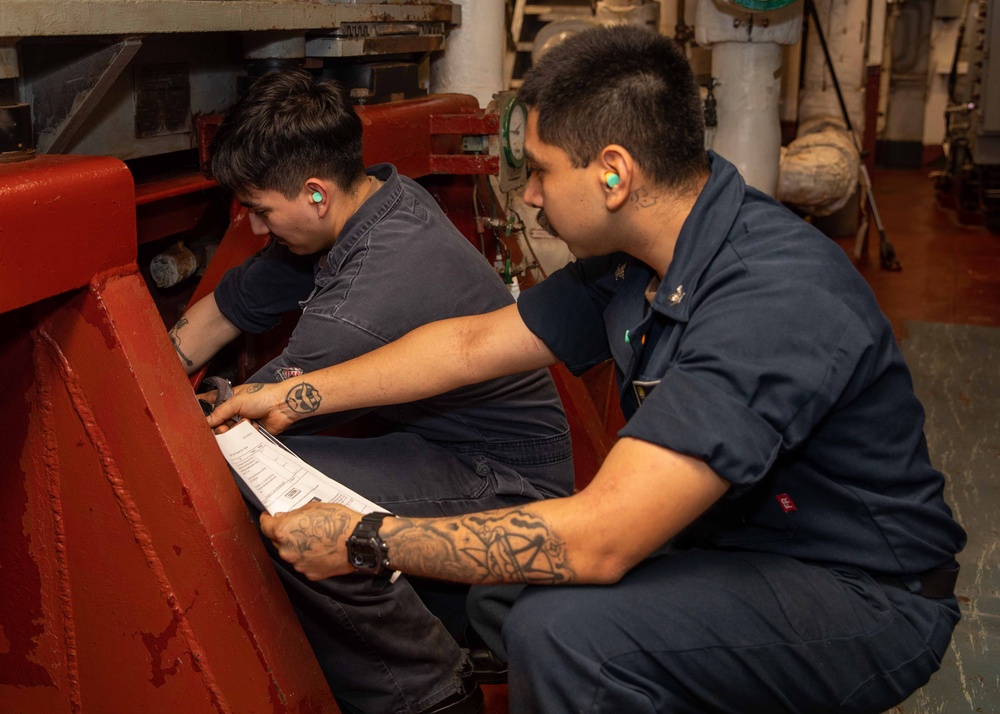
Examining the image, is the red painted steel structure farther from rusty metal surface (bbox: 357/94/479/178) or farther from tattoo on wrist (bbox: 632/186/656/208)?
rusty metal surface (bbox: 357/94/479/178)

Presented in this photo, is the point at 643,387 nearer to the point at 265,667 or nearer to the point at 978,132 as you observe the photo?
the point at 265,667

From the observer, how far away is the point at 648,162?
1726 mm

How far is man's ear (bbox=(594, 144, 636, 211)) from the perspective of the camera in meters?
1.71

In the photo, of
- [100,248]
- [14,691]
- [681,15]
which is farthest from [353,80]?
[681,15]

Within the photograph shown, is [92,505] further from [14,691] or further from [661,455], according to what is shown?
[661,455]

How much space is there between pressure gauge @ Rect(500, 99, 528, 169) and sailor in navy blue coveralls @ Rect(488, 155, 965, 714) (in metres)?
1.45

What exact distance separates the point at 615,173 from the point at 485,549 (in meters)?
0.66

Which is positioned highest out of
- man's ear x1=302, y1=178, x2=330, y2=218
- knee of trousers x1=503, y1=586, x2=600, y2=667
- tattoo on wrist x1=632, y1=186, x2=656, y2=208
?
tattoo on wrist x1=632, y1=186, x2=656, y2=208

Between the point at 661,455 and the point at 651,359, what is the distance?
0.34 m

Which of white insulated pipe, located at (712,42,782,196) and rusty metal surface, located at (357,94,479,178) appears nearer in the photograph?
rusty metal surface, located at (357,94,479,178)

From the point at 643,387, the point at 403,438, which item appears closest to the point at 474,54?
the point at 403,438

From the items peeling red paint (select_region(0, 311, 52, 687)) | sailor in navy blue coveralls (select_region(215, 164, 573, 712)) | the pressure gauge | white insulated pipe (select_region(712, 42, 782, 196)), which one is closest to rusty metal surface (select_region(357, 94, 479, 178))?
the pressure gauge

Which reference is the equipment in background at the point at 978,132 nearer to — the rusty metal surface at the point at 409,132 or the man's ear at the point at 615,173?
the rusty metal surface at the point at 409,132

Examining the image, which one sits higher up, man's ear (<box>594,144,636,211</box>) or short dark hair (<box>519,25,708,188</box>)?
short dark hair (<box>519,25,708,188</box>)
